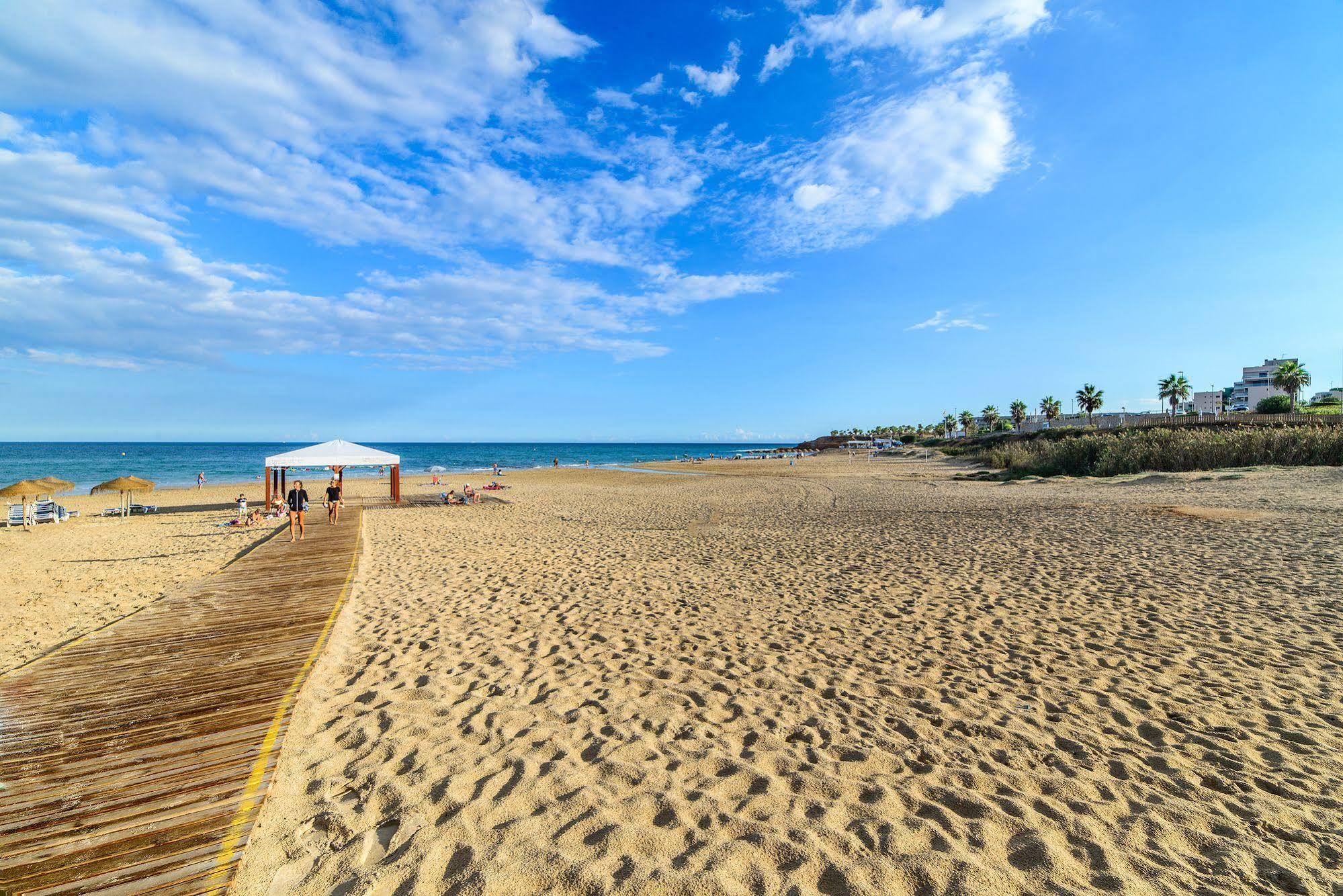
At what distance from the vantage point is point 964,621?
256 inches

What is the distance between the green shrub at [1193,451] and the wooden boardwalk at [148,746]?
1153 inches

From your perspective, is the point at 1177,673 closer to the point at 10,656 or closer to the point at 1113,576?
the point at 1113,576

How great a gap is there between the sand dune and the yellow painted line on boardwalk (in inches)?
4.6

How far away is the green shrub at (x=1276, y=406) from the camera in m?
42.6

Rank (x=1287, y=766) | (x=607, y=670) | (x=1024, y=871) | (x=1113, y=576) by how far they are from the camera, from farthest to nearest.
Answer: (x=1113, y=576) → (x=607, y=670) → (x=1287, y=766) → (x=1024, y=871)

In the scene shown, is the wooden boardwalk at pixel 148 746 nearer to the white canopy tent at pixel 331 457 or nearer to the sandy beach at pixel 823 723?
the sandy beach at pixel 823 723

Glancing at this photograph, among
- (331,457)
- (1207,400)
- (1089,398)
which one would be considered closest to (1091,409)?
(1089,398)

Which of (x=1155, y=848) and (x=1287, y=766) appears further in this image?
(x=1287, y=766)

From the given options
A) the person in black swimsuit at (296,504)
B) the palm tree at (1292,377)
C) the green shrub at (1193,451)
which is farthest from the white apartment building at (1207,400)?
the person in black swimsuit at (296,504)

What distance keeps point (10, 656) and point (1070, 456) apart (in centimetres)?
3329

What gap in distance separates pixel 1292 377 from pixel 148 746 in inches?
2959

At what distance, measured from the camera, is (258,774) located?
3387 millimetres

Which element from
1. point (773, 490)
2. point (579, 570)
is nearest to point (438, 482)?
point (773, 490)

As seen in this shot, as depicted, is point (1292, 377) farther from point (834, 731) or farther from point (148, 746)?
point (148, 746)
